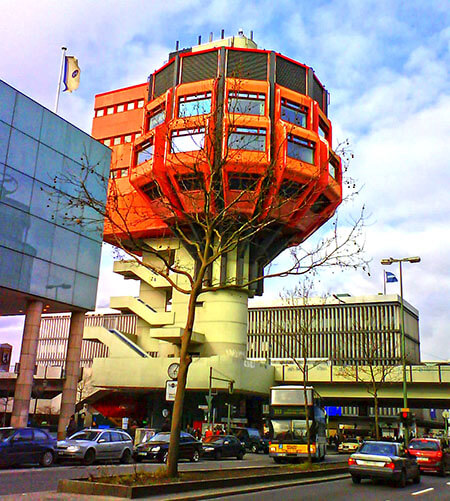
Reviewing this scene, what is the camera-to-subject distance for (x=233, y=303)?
208 ft

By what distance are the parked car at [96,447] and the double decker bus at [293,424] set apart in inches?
341

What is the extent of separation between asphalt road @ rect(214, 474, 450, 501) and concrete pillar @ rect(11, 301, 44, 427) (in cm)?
2090

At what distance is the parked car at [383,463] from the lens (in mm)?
19188

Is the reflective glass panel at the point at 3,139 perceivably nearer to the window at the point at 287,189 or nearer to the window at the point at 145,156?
the window at the point at 287,189

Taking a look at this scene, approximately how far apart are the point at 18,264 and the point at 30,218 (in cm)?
296

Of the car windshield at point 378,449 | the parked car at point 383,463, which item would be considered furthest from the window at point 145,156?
the parked car at point 383,463

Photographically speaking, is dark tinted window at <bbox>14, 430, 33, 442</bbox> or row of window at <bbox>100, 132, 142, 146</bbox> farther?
row of window at <bbox>100, 132, 142, 146</bbox>

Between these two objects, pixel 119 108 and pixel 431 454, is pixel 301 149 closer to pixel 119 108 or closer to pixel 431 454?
pixel 119 108

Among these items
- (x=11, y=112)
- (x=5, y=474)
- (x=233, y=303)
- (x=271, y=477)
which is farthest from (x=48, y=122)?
(x=233, y=303)

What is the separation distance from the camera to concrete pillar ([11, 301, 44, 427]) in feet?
112

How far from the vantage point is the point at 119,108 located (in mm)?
79625

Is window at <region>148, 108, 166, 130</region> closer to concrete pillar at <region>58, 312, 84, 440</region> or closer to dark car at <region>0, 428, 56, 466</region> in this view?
concrete pillar at <region>58, 312, 84, 440</region>

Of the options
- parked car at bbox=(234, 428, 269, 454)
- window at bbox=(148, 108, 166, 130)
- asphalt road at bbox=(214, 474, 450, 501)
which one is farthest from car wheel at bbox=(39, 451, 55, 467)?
window at bbox=(148, 108, 166, 130)

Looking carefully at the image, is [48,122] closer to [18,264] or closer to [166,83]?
[18,264]
